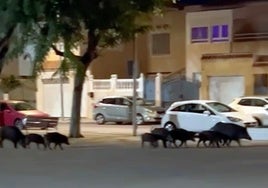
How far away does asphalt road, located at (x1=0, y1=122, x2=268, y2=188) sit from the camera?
14.9 meters

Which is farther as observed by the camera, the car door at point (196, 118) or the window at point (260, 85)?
the window at point (260, 85)

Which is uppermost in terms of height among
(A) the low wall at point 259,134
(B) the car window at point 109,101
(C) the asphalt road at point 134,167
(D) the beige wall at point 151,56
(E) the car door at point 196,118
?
(D) the beige wall at point 151,56

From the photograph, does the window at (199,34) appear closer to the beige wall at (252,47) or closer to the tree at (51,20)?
the beige wall at (252,47)

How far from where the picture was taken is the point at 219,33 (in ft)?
157

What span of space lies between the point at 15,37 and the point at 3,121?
1015 inches

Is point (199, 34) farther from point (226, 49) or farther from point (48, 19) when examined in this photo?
point (48, 19)

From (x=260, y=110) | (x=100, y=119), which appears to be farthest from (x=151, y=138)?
(x=100, y=119)

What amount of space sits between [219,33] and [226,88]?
3.49 m

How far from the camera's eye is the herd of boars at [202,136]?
2522cm

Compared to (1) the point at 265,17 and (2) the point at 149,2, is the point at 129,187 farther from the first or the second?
(1) the point at 265,17

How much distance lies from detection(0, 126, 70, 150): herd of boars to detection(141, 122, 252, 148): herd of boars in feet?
8.88

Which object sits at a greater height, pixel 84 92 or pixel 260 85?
pixel 260 85

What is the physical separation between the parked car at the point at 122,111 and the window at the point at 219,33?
636cm

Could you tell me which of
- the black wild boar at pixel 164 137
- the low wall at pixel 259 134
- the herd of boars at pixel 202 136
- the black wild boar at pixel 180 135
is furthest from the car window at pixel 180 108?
the black wild boar at pixel 164 137
